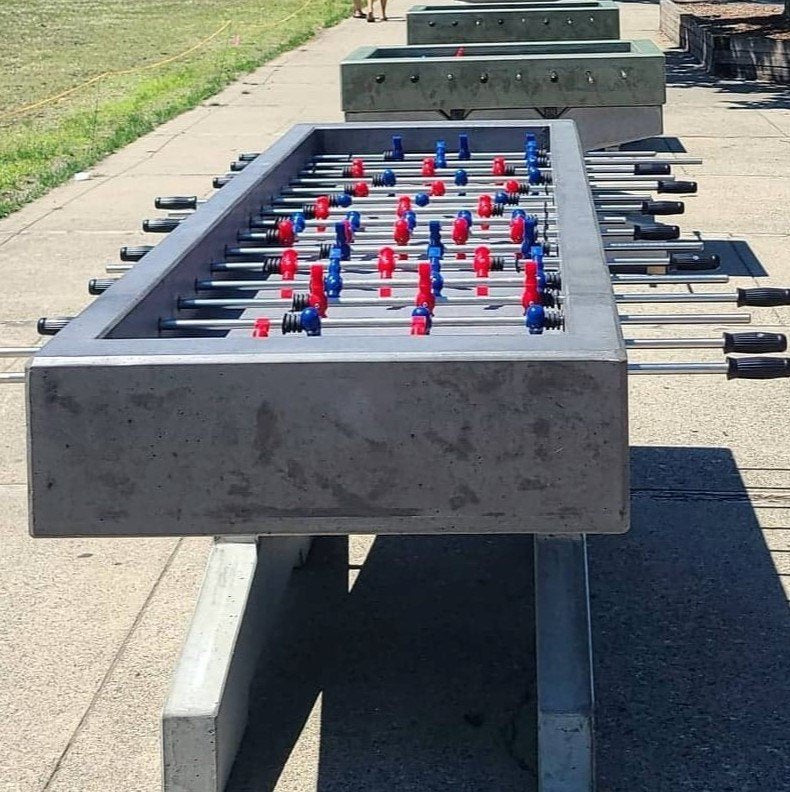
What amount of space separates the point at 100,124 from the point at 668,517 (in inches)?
443

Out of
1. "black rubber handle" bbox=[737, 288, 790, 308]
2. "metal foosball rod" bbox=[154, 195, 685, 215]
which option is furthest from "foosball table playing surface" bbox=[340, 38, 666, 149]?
"black rubber handle" bbox=[737, 288, 790, 308]

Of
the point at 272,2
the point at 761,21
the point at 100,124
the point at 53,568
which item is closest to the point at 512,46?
the point at 100,124

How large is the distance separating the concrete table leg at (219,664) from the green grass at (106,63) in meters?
7.45

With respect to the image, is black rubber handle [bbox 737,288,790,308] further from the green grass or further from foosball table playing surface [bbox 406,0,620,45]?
foosball table playing surface [bbox 406,0,620,45]

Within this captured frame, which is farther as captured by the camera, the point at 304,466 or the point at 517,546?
the point at 517,546

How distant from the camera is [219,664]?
364cm

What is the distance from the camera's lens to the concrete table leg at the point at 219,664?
137 inches

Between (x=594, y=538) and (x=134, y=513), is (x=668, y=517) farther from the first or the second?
(x=134, y=513)

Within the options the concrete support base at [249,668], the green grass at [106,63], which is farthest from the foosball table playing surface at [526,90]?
the concrete support base at [249,668]

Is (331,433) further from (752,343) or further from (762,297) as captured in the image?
(762,297)

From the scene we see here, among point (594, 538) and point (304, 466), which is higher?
point (304, 466)

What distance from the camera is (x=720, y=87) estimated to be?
55.4 ft

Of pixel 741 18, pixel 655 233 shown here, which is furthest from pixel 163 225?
pixel 741 18

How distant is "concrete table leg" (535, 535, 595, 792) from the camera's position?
3.44m
